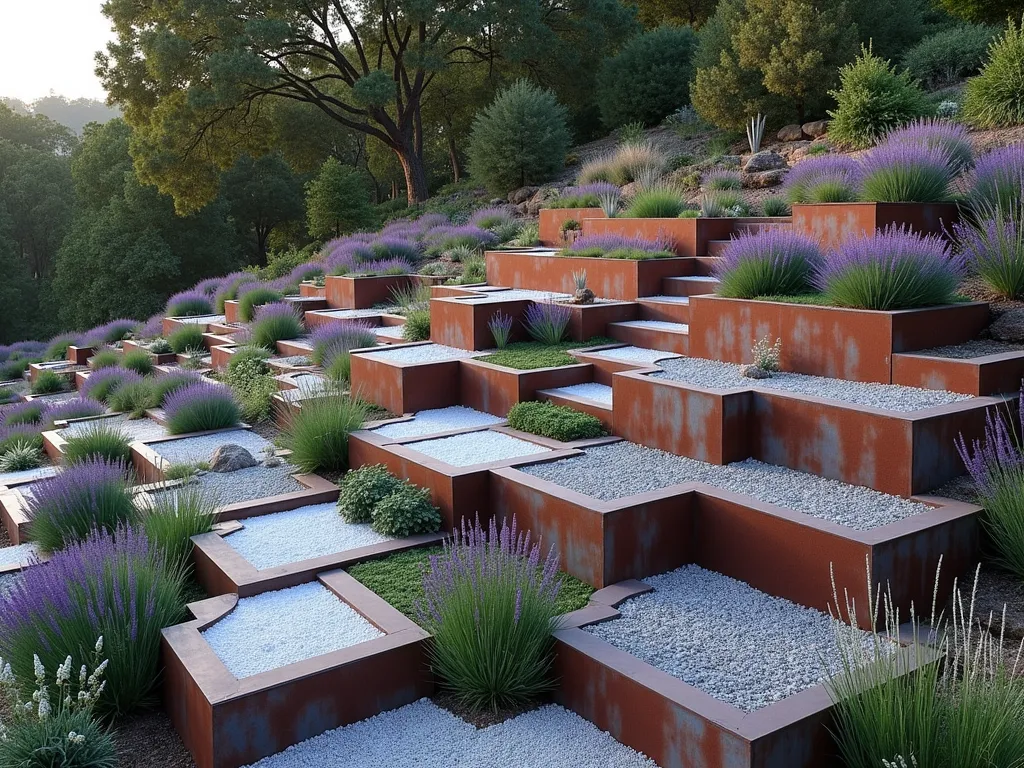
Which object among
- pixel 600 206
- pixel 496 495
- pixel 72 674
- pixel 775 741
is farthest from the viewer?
pixel 600 206

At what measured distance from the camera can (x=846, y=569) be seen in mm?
3584

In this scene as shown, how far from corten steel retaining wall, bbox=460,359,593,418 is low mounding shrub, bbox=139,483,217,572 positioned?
6.89 feet

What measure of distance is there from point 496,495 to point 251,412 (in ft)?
11.7

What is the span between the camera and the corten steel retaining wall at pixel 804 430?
13.4 ft

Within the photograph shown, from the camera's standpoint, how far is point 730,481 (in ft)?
14.6

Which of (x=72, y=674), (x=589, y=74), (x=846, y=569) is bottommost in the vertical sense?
(x=72, y=674)

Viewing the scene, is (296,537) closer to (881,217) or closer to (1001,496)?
(1001,496)

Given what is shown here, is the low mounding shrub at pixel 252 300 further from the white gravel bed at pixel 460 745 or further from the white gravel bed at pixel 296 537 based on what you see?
the white gravel bed at pixel 460 745

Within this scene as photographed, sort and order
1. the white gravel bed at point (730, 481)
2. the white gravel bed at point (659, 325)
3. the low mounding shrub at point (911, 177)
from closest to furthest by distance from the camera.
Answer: the white gravel bed at point (730, 481), the low mounding shrub at point (911, 177), the white gravel bed at point (659, 325)

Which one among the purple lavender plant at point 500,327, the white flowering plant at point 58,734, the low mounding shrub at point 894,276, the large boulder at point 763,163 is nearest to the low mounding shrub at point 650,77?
the large boulder at point 763,163

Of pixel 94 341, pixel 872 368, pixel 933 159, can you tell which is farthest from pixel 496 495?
pixel 94 341

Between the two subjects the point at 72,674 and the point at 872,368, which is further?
the point at 872,368

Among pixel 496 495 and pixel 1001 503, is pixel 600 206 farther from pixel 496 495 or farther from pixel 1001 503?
pixel 1001 503

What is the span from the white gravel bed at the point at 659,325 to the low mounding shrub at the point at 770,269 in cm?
68
